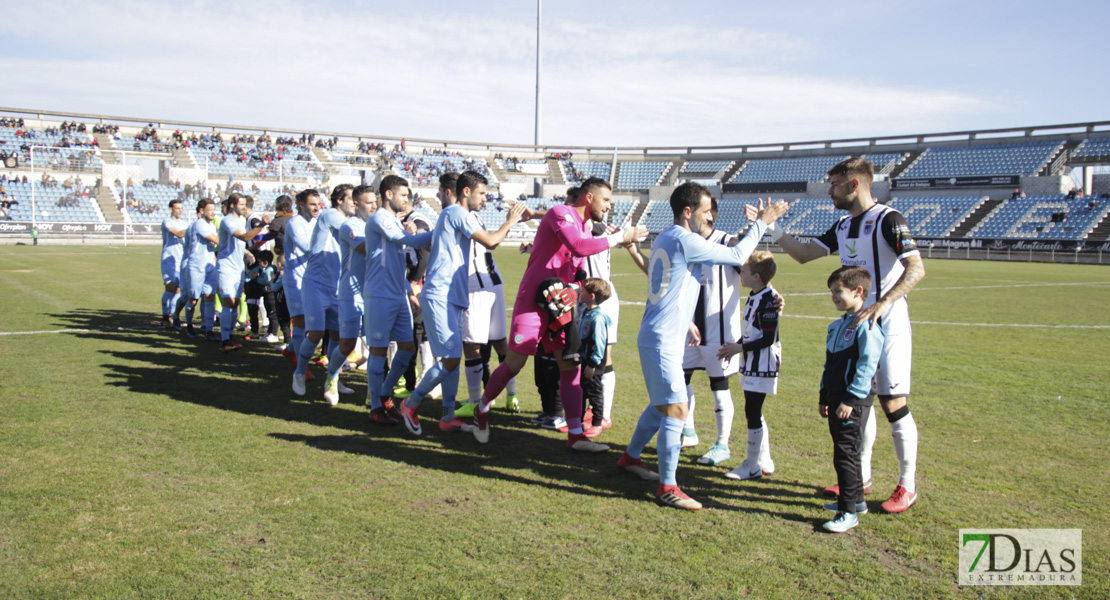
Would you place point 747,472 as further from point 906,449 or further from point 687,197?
point 687,197

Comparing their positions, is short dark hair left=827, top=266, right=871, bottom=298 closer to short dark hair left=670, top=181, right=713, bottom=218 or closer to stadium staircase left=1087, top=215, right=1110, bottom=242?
short dark hair left=670, top=181, right=713, bottom=218

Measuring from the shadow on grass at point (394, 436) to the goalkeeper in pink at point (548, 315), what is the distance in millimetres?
311

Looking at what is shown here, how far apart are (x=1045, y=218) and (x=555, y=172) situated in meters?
40.6

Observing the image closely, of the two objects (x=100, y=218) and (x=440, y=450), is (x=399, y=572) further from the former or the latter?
(x=100, y=218)

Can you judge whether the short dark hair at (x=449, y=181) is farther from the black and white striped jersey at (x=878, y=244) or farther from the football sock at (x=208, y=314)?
the football sock at (x=208, y=314)

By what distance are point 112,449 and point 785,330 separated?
33.7 ft

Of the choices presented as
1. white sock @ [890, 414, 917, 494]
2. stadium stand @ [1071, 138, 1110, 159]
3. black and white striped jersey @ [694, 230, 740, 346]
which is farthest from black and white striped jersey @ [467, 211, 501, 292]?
stadium stand @ [1071, 138, 1110, 159]

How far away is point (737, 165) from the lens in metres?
66.3

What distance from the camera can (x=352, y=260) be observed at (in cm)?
709

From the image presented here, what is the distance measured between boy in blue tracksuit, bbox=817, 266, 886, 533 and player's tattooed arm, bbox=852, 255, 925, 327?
0.16 feet

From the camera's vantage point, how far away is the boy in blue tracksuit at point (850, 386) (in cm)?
424

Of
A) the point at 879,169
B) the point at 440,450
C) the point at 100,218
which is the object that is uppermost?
the point at 879,169

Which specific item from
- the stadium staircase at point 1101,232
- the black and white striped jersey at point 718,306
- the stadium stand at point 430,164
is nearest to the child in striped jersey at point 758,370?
the black and white striped jersey at point 718,306

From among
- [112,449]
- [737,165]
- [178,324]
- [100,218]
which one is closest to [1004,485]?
[112,449]
